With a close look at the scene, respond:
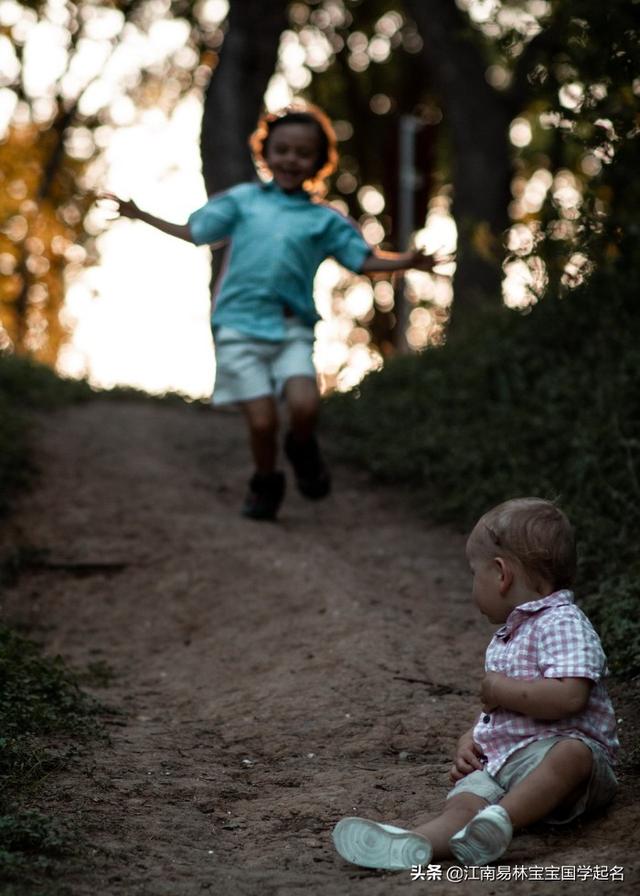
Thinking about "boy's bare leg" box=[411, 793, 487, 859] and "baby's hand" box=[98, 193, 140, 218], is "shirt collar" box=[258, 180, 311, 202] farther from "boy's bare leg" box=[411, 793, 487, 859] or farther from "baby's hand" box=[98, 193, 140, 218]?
"boy's bare leg" box=[411, 793, 487, 859]

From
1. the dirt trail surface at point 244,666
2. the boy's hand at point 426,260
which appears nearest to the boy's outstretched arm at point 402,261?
the boy's hand at point 426,260

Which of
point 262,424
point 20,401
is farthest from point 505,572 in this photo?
point 20,401

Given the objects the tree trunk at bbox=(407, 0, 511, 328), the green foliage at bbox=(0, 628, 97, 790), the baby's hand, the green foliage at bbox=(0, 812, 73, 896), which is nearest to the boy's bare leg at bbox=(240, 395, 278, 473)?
the baby's hand

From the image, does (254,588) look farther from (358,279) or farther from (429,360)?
(358,279)

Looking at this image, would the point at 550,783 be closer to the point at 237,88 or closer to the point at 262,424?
the point at 262,424

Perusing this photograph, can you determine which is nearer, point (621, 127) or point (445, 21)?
point (621, 127)

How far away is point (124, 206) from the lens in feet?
20.6

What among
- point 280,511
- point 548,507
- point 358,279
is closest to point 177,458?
point 280,511

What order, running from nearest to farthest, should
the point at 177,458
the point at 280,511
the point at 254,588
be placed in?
the point at 254,588 → the point at 280,511 → the point at 177,458

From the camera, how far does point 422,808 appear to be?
11.0ft

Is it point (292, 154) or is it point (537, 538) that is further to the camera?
point (292, 154)

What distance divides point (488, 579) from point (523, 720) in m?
0.37

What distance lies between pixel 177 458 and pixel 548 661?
5.50m

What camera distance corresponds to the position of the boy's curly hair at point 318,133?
21.8 ft
